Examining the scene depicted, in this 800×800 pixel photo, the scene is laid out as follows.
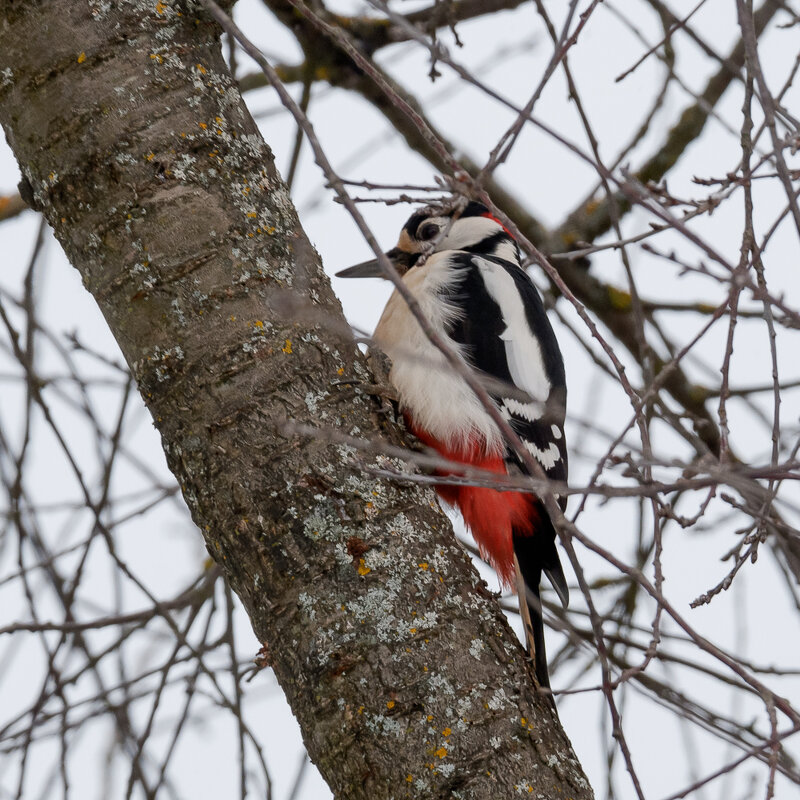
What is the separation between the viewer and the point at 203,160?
6.04 feet

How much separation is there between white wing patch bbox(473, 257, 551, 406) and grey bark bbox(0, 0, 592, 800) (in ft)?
2.65

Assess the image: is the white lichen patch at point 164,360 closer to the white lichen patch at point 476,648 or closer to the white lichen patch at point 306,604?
the white lichen patch at point 306,604

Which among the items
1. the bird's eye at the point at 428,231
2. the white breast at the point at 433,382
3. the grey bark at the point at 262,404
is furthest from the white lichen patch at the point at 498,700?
the bird's eye at the point at 428,231

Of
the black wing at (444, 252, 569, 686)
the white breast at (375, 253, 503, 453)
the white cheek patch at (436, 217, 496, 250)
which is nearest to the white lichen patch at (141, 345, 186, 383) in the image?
the white breast at (375, 253, 503, 453)

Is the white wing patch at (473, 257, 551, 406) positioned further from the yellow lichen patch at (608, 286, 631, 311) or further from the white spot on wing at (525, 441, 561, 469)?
the yellow lichen patch at (608, 286, 631, 311)

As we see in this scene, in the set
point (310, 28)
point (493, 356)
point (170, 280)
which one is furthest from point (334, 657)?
point (310, 28)

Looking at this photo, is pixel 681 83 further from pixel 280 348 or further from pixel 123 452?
pixel 123 452

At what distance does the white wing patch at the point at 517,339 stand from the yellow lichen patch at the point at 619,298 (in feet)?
1.78

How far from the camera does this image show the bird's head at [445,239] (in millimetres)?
3254

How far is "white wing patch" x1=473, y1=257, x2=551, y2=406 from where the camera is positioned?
266 cm

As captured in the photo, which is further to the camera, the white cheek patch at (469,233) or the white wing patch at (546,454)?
the white cheek patch at (469,233)

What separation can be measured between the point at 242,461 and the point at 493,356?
1.07 m

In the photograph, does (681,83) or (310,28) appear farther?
(310,28)

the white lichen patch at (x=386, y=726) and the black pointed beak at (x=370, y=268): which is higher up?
the black pointed beak at (x=370, y=268)
